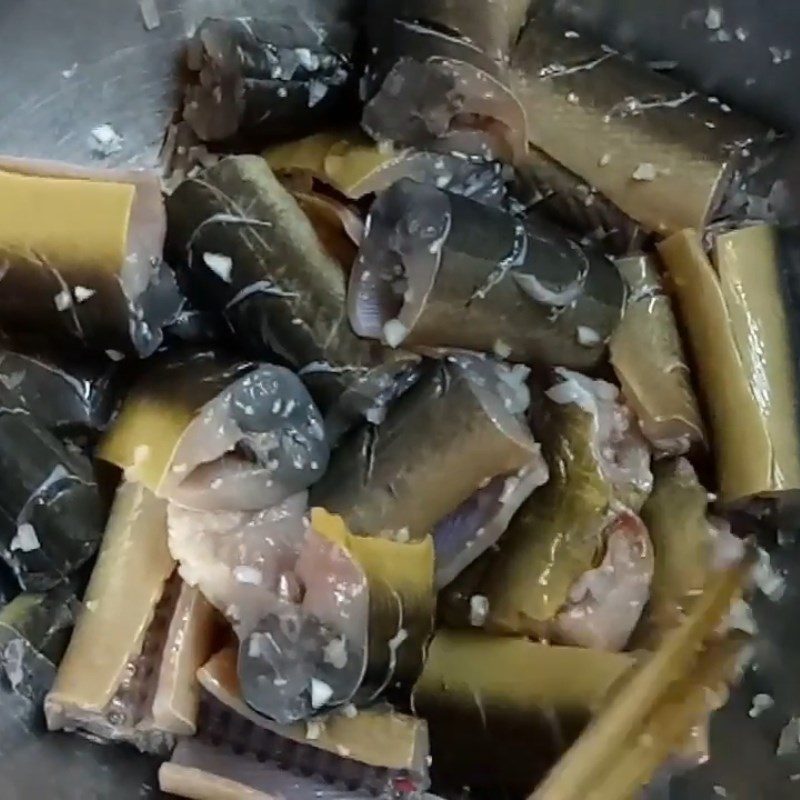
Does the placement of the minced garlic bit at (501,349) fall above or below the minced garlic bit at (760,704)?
above

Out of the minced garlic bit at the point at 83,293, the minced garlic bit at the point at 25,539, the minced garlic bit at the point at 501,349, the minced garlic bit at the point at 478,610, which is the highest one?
the minced garlic bit at the point at 83,293

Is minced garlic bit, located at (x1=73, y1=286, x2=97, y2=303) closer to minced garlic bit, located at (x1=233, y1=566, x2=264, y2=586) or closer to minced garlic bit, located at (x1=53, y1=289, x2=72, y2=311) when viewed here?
minced garlic bit, located at (x1=53, y1=289, x2=72, y2=311)

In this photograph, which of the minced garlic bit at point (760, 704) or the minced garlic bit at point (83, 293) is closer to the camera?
the minced garlic bit at point (83, 293)

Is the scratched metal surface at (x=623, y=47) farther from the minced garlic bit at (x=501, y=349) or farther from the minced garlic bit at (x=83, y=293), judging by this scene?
the minced garlic bit at (x=501, y=349)

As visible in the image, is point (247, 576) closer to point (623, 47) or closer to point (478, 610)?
point (478, 610)

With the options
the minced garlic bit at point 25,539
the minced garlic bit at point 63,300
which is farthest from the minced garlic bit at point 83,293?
the minced garlic bit at point 25,539

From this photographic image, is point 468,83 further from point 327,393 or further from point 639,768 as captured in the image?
point 639,768

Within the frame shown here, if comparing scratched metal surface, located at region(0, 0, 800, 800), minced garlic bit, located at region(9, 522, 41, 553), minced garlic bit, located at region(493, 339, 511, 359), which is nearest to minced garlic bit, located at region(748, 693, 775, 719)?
scratched metal surface, located at region(0, 0, 800, 800)

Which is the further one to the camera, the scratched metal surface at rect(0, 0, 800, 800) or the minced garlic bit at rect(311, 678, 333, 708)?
the scratched metal surface at rect(0, 0, 800, 800)
